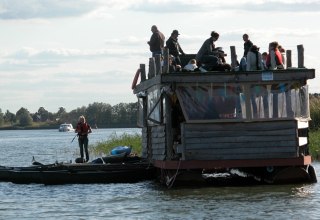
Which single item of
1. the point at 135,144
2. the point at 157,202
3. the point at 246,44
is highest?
the point at 246,44

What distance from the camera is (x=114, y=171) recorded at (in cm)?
2831

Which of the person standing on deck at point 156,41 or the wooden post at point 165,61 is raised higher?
the person standing on deck at point 156,41

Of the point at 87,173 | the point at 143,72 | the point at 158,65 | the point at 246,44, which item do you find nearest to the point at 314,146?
the point at 143,72

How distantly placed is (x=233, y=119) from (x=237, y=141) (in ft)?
1.84

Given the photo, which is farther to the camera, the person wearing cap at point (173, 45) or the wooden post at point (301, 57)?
the person wearing cap at point (173, 45)

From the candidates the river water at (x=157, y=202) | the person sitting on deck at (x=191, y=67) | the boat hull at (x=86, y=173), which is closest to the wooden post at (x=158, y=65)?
the person sitting on deck at (x=191, y=67)

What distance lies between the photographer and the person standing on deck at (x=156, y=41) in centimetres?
2927

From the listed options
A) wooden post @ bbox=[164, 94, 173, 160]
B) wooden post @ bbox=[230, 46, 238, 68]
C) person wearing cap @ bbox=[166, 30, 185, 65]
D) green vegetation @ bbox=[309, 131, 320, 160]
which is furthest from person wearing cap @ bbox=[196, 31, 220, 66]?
green vegetation @ bbox=[309, 131, 320, 160]

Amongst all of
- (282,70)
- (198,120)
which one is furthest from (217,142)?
(282,70)

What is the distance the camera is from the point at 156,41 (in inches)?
1153

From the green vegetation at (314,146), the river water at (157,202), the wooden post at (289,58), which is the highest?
the wooden post at (289,58)

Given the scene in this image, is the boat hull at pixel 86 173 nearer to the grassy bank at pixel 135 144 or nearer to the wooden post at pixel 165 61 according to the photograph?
the wooden post at pixel 165 61

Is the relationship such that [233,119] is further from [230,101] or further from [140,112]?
[140,112]

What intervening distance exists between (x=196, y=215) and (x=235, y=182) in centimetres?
733
